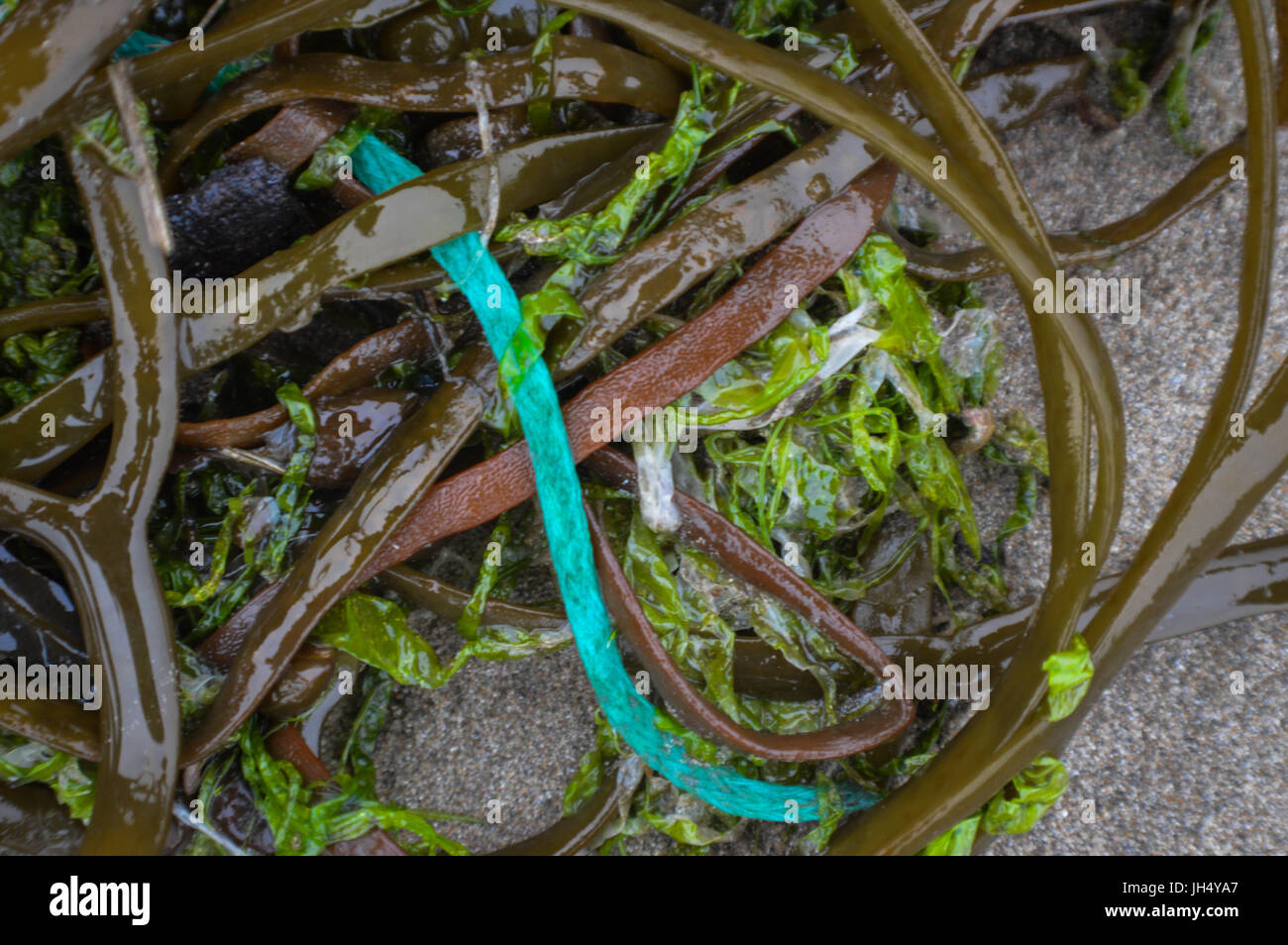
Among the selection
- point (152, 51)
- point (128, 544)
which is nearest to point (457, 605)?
point (128, 544)

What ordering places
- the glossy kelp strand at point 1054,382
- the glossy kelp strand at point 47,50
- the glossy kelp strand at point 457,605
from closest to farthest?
the glossy kelp strand at point 47,50 → the glossy kelp strand at point 1054,382 → the glossy kelp strand at point 457,605

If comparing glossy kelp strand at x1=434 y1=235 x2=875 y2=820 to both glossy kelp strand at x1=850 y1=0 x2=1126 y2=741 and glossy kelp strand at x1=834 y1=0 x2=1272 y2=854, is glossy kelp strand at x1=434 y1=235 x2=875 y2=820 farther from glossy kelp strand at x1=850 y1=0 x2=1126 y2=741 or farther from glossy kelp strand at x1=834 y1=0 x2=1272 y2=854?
glossy kelp strand at x1=850 y1=0 x2=1126 y2=741

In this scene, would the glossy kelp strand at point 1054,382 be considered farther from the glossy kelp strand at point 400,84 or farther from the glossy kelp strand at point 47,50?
the glossy kelp strand at point 47,50

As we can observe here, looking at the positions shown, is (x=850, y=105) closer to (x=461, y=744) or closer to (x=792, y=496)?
(x=792, y=496)

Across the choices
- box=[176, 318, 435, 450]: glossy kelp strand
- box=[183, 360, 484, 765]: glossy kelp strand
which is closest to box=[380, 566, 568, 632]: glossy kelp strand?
box=[183, 360, 484, 765]: glossy kelp strand

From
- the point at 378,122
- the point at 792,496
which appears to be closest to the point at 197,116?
the point at 378,122

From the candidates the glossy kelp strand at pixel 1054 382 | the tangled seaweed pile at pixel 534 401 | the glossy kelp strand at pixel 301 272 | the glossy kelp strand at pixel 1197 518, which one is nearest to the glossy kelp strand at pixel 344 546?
the tangled seaweed pile at pixel 534 401

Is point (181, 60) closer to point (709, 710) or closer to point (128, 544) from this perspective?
point (128, 544)
